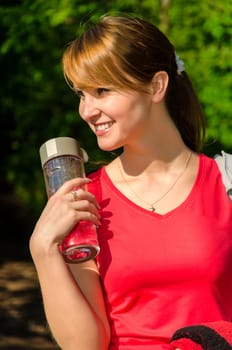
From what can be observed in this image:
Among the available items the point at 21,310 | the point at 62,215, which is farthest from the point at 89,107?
the point at 21,310

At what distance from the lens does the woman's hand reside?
294 cm

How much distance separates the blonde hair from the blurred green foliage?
174cm

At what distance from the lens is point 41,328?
292 inches

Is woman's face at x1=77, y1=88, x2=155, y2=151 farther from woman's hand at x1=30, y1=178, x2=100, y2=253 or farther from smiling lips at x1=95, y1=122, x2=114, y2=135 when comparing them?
woman's hand at x1=30, y1=178, x2=100, y2=253

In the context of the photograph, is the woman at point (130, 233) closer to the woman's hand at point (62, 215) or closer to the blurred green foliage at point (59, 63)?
the woman's hand at point (62, 215)

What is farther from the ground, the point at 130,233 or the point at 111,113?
the point at 111,113

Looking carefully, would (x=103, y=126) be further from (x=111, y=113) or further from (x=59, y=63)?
(x=59, y=63)

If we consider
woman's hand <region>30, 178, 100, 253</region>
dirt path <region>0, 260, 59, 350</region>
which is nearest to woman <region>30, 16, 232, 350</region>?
woman's hand <region>30, 178, 100, 253</region>

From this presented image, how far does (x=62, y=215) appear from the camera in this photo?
9.68ft

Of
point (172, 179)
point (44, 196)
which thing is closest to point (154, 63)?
point (172, 179)

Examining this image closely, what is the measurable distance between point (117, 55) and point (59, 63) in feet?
Answer: 10.2

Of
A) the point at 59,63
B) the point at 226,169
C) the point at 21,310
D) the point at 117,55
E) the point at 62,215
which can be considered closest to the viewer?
the point at 62,215

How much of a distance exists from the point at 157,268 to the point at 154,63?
2.29 ft

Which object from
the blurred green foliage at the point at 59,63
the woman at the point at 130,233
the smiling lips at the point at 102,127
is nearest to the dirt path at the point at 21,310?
the blurred green foliage at the point at 59,63
